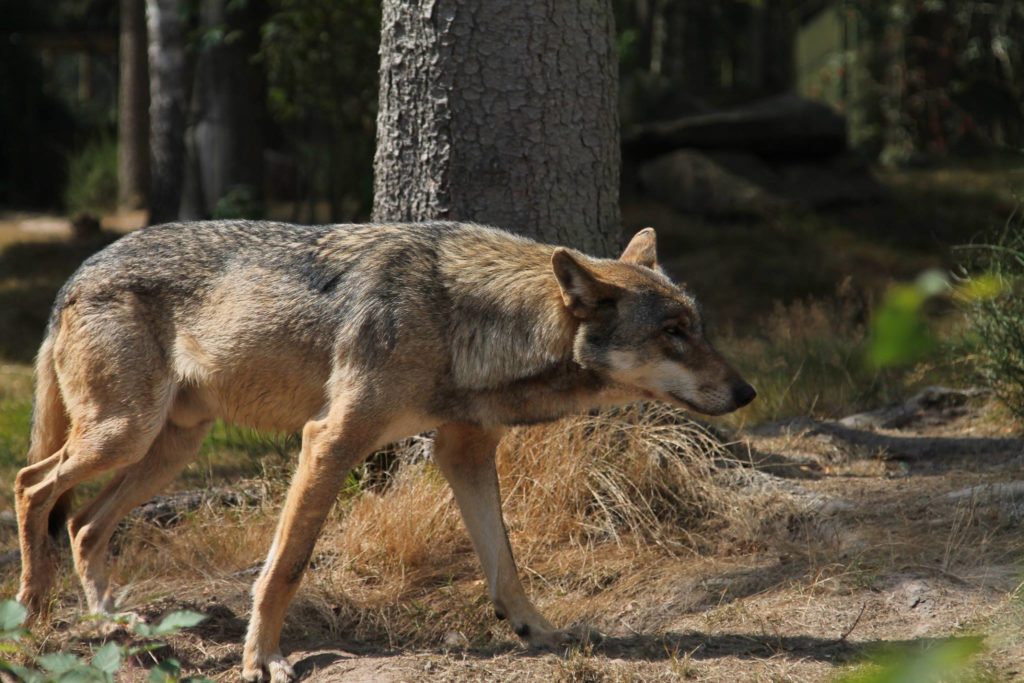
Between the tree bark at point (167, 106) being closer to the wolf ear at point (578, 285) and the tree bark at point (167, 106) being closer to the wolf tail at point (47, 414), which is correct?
the wolf tail at point (47, 414)

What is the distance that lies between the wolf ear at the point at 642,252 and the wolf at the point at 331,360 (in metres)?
0.01

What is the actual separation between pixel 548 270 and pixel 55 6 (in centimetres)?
2355

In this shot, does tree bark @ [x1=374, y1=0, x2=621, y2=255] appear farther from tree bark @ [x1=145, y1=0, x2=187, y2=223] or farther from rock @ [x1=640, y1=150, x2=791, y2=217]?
rock @ [x1=640, y1=150, x2=791, y2=217]

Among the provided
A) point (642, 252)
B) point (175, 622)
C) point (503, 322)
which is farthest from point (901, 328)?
point (642, 252)

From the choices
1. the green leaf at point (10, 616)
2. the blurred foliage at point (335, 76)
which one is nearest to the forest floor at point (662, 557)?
the green leaf at point (10, 616)

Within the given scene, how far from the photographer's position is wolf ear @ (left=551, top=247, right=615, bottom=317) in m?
4.44

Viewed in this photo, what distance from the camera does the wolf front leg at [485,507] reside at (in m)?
4.88

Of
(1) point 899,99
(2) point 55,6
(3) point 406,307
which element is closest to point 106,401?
(3) point 406,307

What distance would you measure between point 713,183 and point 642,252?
11.8m

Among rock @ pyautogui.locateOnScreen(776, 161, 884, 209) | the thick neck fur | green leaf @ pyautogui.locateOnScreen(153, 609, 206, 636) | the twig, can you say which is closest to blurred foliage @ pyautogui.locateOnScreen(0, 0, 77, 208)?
rock @ pyautogui.locateOnScreen(776, 161, 884, 209)

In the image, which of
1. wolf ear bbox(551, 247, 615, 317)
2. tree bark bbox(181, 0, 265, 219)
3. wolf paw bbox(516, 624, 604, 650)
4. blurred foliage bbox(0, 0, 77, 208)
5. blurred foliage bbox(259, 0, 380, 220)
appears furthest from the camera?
blurred foliage bbox(0, 0, 77, 208)

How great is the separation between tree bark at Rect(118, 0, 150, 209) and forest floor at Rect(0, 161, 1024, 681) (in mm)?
11917

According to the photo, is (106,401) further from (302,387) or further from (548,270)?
(548,270)

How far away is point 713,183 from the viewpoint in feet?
54.0
